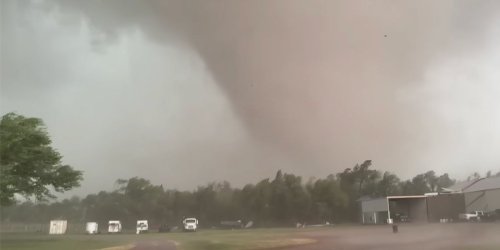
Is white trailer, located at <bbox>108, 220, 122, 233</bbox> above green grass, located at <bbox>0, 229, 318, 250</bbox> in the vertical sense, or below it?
above

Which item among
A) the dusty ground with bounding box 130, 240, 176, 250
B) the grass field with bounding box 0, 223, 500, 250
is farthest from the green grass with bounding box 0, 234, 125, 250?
the dusty ground with bounding box 130, 240, 176, 250

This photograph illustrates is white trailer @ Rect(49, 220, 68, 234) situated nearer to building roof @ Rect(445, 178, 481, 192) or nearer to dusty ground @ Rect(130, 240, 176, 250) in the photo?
dusty ground @ Rect(130, 240, 176, 250)

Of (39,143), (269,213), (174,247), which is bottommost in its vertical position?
(174,247)

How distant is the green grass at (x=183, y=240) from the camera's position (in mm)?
11891

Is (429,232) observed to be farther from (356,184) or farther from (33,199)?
(33,199)

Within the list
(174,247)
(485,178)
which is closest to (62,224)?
(174,247)

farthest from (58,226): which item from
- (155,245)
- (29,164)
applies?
(155,245)

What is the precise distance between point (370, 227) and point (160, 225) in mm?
6065

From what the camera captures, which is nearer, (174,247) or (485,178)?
(174,247)

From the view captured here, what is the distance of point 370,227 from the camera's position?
1250 centimetres

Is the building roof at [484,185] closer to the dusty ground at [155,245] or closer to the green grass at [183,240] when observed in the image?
the green grass at [183,240]

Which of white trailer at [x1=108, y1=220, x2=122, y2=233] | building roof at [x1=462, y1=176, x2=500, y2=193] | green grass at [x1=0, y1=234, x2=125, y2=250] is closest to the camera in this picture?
green grass at [x1=0, y1=234, x2=125, y2=250]

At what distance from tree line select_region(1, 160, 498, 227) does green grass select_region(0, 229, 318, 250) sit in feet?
1.17

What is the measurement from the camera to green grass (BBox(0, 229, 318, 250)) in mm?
11891
